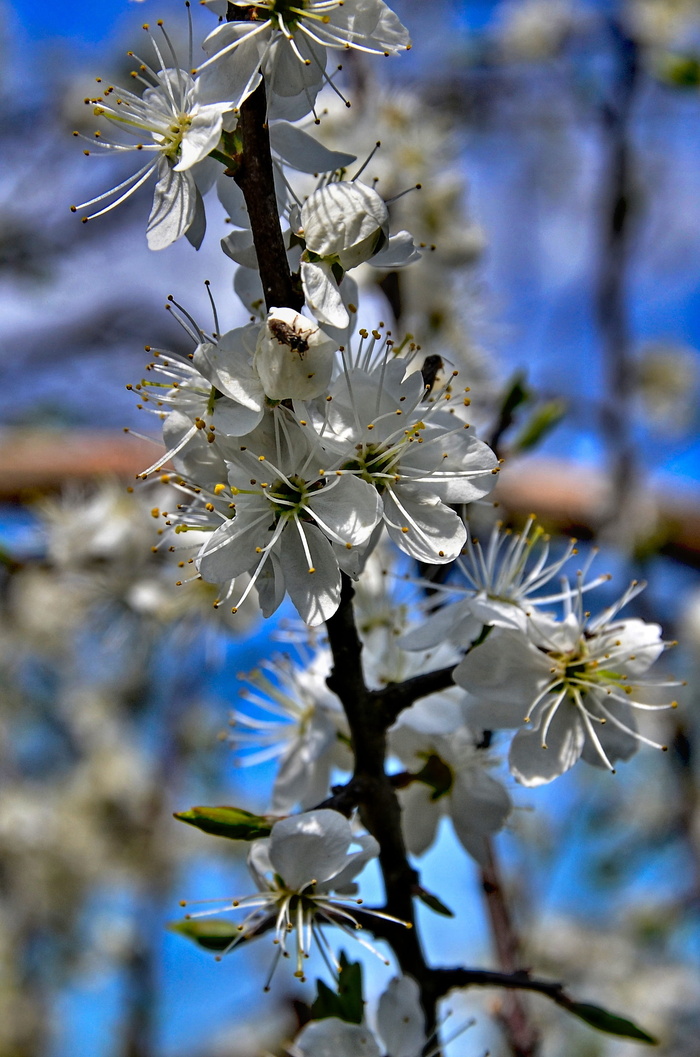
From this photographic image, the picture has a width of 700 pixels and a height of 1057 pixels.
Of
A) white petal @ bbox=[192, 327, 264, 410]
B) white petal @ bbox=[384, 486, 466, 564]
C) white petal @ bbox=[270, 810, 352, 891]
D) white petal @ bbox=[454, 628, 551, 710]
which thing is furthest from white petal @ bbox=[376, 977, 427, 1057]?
white petal @ bbox=[192, 327, 264, 410]

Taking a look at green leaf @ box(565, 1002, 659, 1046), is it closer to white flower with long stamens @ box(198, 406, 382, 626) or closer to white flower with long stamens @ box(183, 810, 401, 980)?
white flower with long stamens @ box(183, 810, 401, 980)

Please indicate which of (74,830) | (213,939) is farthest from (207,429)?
(74,830)

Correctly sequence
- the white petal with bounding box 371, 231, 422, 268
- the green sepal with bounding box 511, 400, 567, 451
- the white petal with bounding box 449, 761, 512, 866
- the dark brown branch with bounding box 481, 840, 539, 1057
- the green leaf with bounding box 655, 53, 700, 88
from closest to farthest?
the white petal with bounding box 371, 231, 422, 268, the white petal with bounding box 449, 761, 512, 866, the dark brown branch with bounding box 481, 840, 539, 1057, the green sepal with bounding box 511, 400, 567, 451, the green leaf with bounding box 655, 53, 700, 88

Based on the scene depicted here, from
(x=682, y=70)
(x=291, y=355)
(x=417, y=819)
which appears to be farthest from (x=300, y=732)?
(x=682, y=70)

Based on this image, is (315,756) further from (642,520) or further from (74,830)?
(74,830)

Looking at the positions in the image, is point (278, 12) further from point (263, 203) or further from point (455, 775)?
point (455, 775)

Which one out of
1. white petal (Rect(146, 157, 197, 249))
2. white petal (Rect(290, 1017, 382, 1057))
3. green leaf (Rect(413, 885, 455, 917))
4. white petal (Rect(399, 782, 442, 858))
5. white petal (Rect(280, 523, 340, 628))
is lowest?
white petal (Rect(290, 1017, 382, 1057))

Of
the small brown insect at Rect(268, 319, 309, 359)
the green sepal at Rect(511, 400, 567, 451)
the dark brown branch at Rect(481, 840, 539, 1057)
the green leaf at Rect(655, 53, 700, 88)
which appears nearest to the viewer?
the small brown insect at Rect(268, 319, 309, 359)
